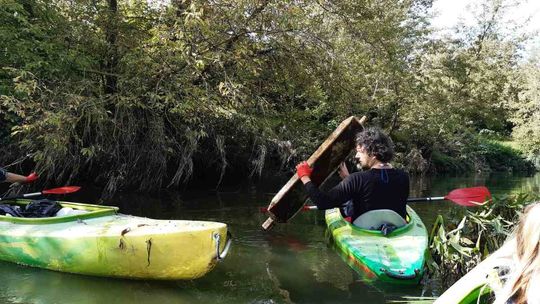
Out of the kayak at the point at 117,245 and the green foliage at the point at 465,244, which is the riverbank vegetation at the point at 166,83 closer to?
the kayak at the point at 117,245

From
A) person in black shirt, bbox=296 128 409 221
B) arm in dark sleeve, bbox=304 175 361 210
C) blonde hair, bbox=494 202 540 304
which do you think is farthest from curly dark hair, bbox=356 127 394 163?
blonde hair, bbox=494 202 540 304

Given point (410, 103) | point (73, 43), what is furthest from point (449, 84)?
point (73, 43)

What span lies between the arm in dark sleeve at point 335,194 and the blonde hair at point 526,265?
3.05 meters

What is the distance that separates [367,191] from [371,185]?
0.07m

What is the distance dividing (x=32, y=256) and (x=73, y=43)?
480 cm

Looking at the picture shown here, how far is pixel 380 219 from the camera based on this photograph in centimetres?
468

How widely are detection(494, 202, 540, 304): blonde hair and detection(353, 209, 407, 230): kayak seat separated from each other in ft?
10.6

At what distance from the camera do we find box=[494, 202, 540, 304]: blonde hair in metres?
1.33

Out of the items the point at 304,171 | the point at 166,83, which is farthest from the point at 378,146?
the point at 166,83

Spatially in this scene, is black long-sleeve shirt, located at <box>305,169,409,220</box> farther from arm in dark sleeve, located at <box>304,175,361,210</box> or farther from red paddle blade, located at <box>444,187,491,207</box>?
red paddle blade, located at <box>444,187,491,207</box>

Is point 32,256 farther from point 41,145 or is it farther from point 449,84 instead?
point 449,84

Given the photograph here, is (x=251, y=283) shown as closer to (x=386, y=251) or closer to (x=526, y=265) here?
(x=386, y=251)

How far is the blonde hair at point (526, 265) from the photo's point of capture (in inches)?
52.4

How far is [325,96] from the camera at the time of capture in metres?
11.2
